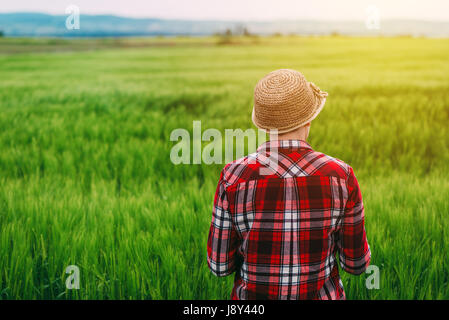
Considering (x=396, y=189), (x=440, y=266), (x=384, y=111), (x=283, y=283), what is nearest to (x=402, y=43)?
(x=384, y=111)

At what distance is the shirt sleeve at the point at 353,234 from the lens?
1.13 m

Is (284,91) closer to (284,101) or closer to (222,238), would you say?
(284,101)

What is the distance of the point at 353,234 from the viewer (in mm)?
1182

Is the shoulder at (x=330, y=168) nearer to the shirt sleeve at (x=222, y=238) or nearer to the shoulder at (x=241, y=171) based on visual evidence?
the shoulder at (x=241, y=171)

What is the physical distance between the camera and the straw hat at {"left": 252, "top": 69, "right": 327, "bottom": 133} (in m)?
1.06

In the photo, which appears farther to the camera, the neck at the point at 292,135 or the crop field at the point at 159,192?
the crop field at the point at 159,192

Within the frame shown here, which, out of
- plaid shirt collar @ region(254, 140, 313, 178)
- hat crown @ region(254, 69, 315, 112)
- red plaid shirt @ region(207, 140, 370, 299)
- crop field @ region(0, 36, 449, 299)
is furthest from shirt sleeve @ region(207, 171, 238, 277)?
crop field @ region(0, 36, 449, 299)

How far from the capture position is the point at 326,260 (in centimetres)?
119

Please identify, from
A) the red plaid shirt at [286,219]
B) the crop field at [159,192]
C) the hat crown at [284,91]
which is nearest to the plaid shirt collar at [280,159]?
the red plaid shirt at [286,219]

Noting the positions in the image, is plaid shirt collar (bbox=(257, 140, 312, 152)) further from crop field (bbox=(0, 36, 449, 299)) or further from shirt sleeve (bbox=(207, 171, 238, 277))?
crop field (bbox=(0, 36, 449, 299))

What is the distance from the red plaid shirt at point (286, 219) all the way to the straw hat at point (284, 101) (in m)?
0.06

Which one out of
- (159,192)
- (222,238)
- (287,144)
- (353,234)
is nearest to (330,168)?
(287,144)

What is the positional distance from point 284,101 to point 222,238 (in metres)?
0.45
